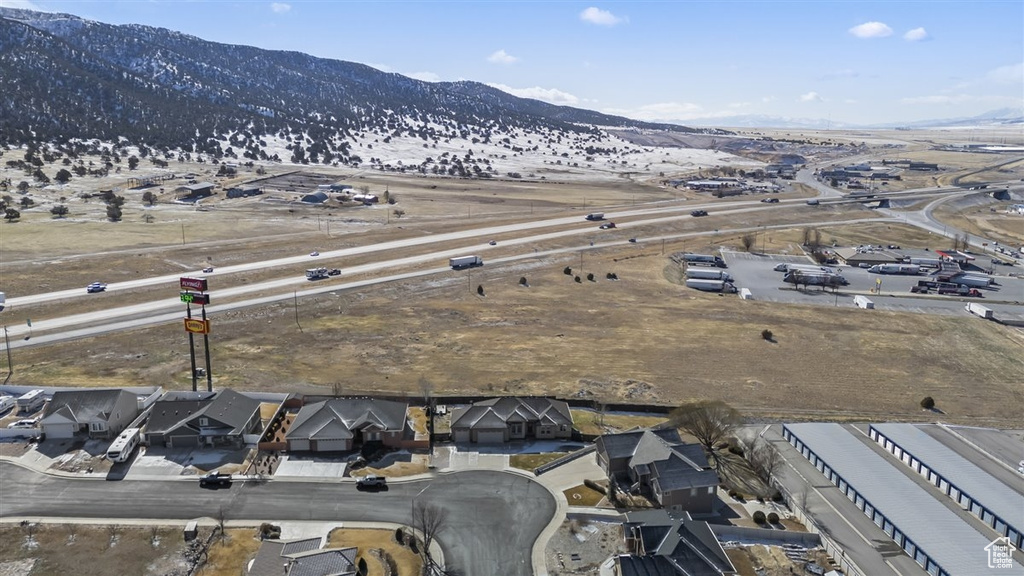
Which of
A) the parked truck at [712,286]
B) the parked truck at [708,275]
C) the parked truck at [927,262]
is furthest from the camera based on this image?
the parked truck at [927,262]

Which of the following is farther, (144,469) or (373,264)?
(373,264)

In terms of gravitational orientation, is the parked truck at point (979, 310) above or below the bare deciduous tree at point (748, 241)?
below

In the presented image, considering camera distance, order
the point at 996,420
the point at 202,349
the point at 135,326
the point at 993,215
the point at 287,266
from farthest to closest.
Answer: the point at 993,215 → the point at 287,266 → the point at 135,326 → the point at 202,349 → the point at 996,420

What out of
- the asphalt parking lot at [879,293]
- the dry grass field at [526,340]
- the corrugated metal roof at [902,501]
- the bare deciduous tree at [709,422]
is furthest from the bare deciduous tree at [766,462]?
the asphalt parking lot at [879,293]

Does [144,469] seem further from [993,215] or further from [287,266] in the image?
[993,215]

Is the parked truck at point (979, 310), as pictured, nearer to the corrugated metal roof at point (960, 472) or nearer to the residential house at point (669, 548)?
the corrugated metal roof at point (960, 472)

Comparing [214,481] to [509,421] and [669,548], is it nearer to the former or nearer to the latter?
[509,421]

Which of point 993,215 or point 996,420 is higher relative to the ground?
point 993,215

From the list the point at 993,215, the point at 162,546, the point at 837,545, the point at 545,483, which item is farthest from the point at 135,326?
the point at 993,215

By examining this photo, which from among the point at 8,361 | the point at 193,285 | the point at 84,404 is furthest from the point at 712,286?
the point at 8,361
